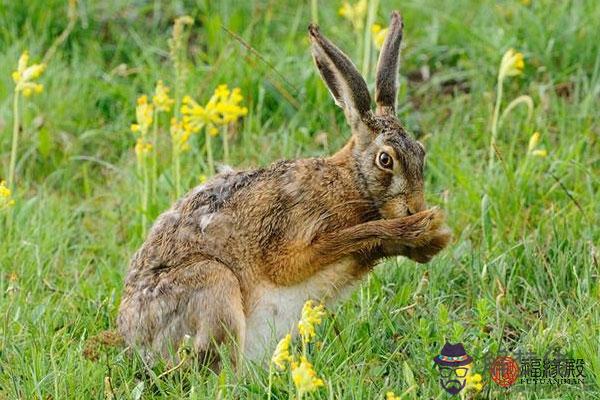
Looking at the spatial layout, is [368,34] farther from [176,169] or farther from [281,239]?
[281,239]

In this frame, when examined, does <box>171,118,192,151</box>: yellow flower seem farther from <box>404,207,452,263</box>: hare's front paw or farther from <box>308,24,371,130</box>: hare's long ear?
<box>404,207,452,263</box>: hare's front paw

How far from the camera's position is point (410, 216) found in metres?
5.52

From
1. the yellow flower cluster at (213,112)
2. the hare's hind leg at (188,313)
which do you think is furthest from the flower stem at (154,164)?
the hare's hind leg at (188,313)

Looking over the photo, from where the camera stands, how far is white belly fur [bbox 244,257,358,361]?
5.45 m

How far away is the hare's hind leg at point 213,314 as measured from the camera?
5250mm

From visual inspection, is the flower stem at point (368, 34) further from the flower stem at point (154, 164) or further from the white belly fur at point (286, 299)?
the white belly fur at point (286, 299)

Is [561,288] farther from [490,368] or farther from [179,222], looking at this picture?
[179,222]

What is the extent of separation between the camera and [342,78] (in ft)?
Answer: 18.6

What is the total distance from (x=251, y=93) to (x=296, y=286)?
2538mm

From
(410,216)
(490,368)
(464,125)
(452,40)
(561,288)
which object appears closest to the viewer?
(490,368)

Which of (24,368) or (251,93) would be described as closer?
(24,368)

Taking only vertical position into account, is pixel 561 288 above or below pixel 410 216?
below

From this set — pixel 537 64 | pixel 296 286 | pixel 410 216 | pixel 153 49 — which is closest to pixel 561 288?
pixel 410 216

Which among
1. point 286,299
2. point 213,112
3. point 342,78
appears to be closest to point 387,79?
point 342,78
